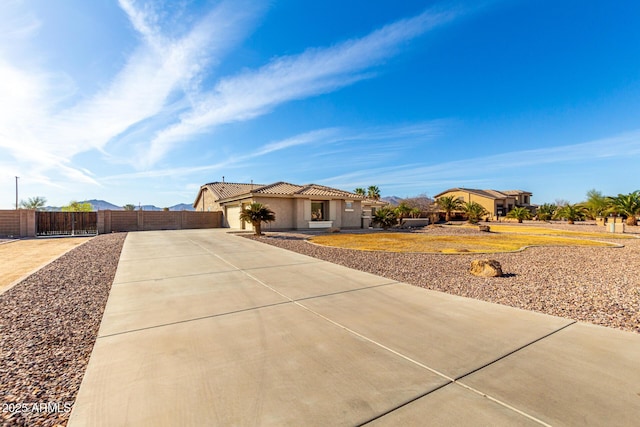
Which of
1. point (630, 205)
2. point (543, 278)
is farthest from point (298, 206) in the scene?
point (630, 205)

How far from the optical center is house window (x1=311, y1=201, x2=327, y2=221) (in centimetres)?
2394

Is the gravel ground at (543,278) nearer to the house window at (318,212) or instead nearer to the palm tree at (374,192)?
the house window at (318,212)

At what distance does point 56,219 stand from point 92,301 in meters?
22.6

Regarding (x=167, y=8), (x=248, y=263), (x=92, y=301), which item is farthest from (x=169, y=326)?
(x=167, y=8)

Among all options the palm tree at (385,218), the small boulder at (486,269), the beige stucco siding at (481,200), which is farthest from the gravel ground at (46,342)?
the beige stucco siding at (481,200)

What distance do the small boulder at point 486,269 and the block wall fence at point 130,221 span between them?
24.5m

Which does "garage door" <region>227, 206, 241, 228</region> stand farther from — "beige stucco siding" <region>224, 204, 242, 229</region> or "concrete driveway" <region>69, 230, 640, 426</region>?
"concrete driveway" <region>69, 230, 640, 426</region>

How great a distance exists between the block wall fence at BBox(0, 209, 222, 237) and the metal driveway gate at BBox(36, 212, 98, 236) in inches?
19.1

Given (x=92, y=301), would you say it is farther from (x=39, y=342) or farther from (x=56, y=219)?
(x=56, y=219)

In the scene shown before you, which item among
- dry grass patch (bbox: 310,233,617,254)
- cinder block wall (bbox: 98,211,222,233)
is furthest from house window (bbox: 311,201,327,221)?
cinder block wall (bbox: 98,211,222,233)

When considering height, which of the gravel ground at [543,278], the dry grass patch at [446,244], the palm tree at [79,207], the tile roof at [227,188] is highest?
the tile roof at [227,188]

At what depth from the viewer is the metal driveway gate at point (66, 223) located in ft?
68.7

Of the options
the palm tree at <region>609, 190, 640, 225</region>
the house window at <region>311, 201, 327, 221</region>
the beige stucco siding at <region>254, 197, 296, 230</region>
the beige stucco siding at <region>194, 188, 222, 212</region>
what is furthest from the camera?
the beige stucco siding at <region>194, 188, 222, 212</region>

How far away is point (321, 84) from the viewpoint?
691 inches
